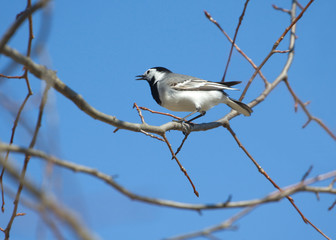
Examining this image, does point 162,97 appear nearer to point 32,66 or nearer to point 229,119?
point 229,119

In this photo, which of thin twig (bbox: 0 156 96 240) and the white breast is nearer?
thin twig (bbox: 0 156 96 240)

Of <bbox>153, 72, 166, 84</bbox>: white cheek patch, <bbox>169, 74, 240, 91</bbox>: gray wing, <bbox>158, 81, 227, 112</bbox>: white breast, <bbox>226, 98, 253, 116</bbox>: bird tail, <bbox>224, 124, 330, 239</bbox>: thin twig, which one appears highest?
<bbox>153, 72, 166, 84</bbox>: white cheek patch

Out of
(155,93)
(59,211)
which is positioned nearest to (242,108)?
(155,93)

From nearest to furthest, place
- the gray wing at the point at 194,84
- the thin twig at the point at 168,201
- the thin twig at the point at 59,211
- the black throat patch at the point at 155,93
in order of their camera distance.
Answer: the thin twig at the point at 59,211, the thin twig at the point at 168,201, the gray wing at the point at 194,84, the black throat patch at the point at 155,93

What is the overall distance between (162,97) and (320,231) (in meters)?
4.44

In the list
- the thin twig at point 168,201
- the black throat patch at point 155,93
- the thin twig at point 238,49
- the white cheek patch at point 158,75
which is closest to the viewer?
the thin twig at point 168,201

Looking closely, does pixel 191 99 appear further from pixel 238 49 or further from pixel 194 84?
pixel 238 49

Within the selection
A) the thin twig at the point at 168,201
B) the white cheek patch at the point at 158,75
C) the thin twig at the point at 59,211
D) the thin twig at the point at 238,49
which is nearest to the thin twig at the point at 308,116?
the thin twig at the point at 238,49

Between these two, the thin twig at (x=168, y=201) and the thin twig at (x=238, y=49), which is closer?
the thin twig at (x=168, y=201)

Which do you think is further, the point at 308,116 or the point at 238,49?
the point at 238,49

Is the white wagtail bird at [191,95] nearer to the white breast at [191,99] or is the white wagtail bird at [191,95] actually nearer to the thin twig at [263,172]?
the white breast at [191,99]

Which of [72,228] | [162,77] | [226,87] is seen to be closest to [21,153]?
[72,228]

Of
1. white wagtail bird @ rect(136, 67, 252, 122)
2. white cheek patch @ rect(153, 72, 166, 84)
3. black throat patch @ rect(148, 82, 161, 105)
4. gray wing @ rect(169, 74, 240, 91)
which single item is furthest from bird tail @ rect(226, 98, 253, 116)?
white cheek patch @ rect(153, 72, 166, 84)

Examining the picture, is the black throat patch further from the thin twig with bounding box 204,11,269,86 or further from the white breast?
the thin twig with bounding box 204,11,269,86
